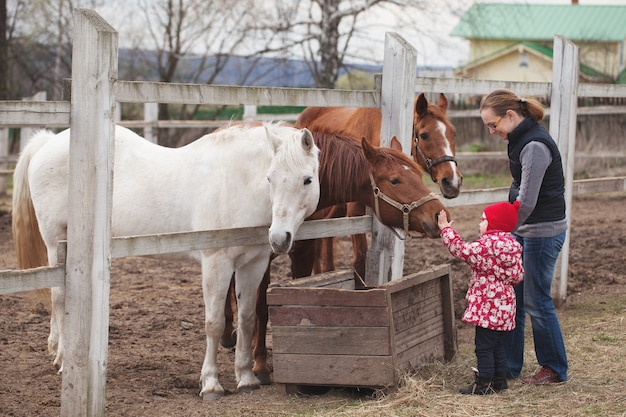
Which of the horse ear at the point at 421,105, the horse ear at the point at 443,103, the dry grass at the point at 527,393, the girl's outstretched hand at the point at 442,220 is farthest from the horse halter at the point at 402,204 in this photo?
the horse ear at the point at 443,103

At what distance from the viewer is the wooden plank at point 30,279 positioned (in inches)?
→ 126

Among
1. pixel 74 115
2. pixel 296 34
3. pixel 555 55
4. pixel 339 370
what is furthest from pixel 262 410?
pixel 296 34

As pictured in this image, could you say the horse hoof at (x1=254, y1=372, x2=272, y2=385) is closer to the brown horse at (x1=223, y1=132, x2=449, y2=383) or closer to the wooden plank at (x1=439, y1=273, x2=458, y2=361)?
the brown horse at (x1=223, y1=132, x2=449, y2=383)

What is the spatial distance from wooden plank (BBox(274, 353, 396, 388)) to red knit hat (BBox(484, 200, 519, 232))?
870 millimetres

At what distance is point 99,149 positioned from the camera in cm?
339

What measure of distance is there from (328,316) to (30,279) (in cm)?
149

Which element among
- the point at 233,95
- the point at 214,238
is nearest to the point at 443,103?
the point at 233,95

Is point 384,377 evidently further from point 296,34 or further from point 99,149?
point 296,34

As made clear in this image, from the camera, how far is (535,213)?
13.8 ft

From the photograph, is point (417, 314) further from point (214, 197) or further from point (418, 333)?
point (214, 197)

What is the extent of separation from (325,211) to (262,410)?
6.25 feet

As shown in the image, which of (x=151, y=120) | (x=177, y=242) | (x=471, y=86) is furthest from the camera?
(x=151, y=120)

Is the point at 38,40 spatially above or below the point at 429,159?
above

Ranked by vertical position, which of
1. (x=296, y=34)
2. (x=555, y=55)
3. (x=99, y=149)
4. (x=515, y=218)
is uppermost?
(x=296, y=34)
